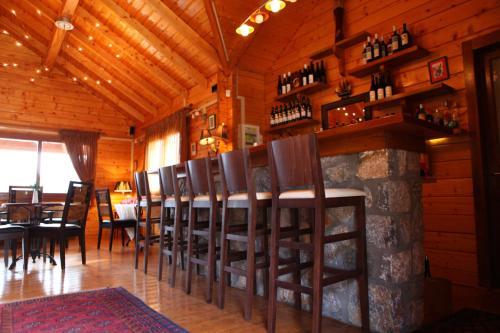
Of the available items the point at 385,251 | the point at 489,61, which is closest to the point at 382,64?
the point at 489,61

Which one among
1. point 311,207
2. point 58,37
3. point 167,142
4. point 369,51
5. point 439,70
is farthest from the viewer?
point 167,142

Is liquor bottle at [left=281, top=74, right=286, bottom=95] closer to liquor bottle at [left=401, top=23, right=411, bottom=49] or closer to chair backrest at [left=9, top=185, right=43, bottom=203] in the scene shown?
liquor bottle at [left=401, top=23, right=411, bottom=49]

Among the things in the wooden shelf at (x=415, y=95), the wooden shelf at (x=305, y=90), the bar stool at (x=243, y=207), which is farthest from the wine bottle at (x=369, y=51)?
the bar stool at (x=243, y=207)

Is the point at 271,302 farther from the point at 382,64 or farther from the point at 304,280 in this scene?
the point at 382,64

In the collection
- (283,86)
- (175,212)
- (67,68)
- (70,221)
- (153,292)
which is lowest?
(153,292)

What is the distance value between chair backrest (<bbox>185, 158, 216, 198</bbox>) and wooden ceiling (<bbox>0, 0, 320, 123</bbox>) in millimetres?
2575

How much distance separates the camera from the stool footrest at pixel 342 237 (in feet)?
5.98

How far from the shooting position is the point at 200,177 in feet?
9.40

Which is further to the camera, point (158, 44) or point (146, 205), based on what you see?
point (158, 44)

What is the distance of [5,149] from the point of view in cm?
712

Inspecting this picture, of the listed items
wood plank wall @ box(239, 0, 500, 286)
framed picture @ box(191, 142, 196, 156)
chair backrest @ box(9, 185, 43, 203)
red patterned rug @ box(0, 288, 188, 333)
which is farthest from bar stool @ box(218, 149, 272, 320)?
framed picture @ box(191, 142, 196, 156)

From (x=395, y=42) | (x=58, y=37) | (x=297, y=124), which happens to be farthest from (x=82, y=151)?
(x=395, y=42)

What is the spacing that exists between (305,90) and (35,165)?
5.86 m

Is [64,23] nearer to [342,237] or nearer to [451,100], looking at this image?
[451,100]
